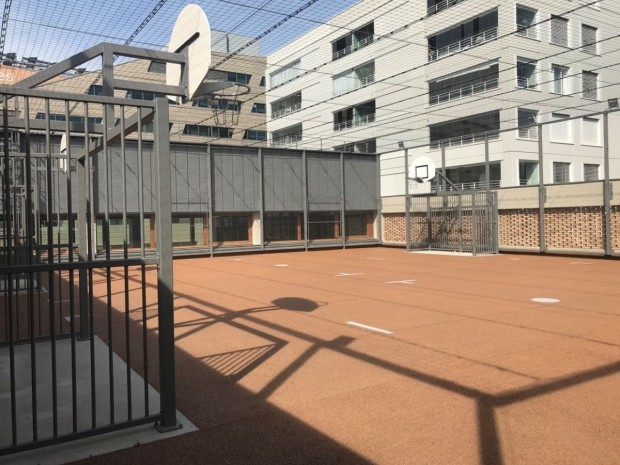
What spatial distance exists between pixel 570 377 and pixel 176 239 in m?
15.5

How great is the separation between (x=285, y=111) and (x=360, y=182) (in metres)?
17.2

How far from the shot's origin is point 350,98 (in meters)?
31.2

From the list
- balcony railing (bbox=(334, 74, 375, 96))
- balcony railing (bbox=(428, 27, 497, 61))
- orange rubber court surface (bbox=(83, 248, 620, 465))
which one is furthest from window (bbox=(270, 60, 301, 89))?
orange rubber court surface (bbox=(83, 248, 620, 465))

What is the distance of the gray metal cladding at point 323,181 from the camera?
2048 centimetres

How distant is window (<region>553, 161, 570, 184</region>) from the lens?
62.4 feet

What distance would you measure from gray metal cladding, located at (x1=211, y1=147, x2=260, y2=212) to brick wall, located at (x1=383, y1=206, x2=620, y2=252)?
8.73 metres

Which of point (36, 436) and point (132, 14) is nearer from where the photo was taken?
point (36, 436)

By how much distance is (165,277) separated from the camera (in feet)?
10.8

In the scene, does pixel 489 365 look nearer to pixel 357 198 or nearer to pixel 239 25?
pixel 239 25

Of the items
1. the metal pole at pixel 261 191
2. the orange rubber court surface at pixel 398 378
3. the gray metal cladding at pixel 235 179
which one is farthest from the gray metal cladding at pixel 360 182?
the orange rubber court surface at pixel 398 378

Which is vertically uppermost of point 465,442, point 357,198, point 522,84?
point 522,84

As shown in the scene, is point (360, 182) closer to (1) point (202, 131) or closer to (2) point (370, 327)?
(2) point (370, 327)

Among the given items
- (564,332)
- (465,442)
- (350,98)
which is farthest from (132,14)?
(350,98)

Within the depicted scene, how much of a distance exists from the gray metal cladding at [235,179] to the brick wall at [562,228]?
873cm
